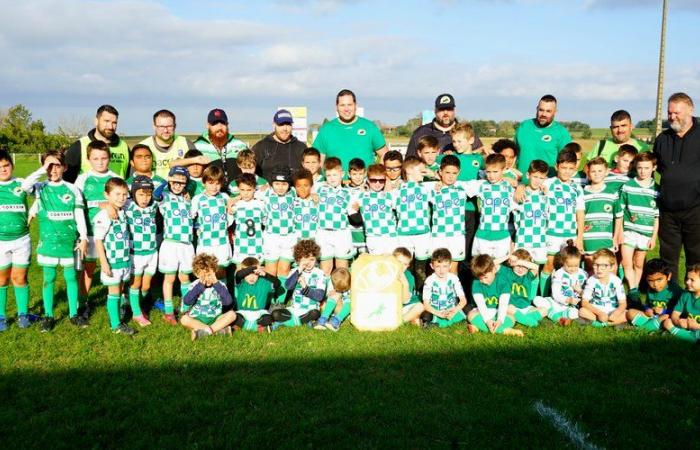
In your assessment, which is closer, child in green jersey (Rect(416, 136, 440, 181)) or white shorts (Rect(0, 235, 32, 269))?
white shorts (Rect(0, 235, 32, 269))

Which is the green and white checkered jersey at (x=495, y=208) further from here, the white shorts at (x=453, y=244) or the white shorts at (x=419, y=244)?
the white shorts at (x=419, y=244)

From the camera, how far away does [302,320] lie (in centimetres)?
625

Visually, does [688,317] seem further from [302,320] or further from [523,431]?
[302,320]

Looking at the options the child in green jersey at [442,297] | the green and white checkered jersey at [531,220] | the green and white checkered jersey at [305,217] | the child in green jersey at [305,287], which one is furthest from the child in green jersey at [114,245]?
the green and white checkered jersey at [531,220]

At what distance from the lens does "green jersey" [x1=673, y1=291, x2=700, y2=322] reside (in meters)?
5.68

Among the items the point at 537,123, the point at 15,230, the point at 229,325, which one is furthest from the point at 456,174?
the point at 15,230

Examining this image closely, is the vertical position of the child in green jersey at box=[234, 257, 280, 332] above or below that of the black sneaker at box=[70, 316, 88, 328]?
above

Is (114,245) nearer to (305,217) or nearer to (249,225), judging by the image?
(249,225)

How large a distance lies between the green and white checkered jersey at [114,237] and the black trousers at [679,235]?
249 inches

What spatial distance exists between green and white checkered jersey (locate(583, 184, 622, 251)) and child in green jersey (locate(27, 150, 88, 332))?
6.02 m

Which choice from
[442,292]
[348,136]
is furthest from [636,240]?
[348,136]

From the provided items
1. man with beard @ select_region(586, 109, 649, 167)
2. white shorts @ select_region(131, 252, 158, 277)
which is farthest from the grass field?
man with beard @ select_region(586, 109, 649, 167)

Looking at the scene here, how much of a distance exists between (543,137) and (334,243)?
10.7ft

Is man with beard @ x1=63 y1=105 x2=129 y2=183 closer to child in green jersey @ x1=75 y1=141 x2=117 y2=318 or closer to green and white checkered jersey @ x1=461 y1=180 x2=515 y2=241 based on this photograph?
child in green jersey @ x1=75 y1=141 x2=117 y2=318
